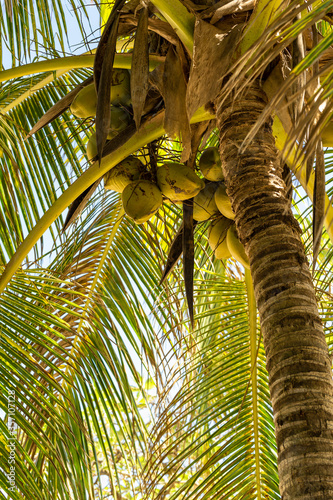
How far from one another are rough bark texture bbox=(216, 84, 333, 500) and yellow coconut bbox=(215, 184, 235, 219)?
0.37 m

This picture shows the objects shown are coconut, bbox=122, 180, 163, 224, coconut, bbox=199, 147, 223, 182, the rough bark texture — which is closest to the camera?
the rough bark texture

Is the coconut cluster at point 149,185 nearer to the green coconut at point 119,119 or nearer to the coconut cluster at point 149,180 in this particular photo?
the coconut cluster at point 149,180

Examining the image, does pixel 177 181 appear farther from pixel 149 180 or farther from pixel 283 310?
pixel 283 310

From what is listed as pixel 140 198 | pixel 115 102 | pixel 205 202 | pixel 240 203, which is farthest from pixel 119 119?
pixel 240 203

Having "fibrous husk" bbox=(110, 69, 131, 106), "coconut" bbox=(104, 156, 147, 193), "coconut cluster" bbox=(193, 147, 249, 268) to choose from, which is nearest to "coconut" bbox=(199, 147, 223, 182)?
"coconut cluster" bbox=(193, 147, 249, 268)

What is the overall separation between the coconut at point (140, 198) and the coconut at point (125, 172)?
0.18 ft

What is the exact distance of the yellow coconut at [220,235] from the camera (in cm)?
205

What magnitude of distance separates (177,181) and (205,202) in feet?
0.62

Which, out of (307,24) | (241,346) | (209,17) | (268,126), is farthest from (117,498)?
(307,24)

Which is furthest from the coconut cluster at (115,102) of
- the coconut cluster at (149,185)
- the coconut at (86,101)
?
the coconut cluster at (149,185)

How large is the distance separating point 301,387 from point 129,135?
99 centimetres

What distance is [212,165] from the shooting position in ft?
6.45

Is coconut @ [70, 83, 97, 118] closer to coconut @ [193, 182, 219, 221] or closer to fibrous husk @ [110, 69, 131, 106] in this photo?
fibrous husk @ [110, 69, 131, 106]

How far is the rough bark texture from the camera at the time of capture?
963 millimetres
